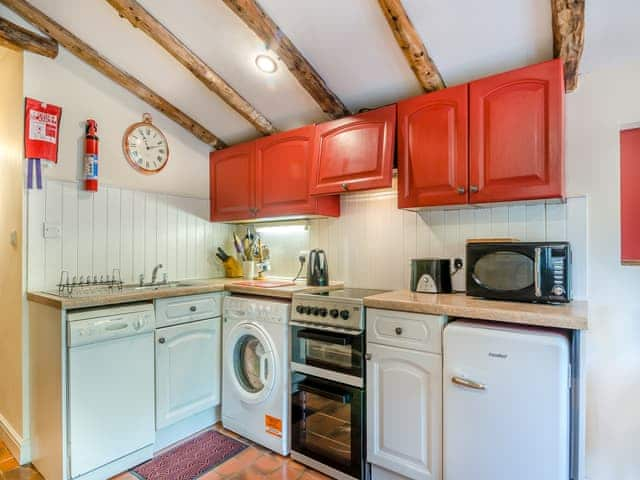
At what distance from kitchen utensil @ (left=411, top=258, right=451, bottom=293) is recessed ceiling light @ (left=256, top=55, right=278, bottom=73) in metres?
1.50

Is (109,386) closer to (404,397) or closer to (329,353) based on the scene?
(329,353)

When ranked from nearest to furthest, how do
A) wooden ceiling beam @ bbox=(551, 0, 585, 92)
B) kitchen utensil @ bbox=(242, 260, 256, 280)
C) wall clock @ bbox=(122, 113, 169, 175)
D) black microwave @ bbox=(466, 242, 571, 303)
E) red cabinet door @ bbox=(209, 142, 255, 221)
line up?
wooden ceiling beam @ bbox=(551, 0, 585, 92)
black microwave @ bbox=(466, 242, 571, 303)
wall clock @ bbox=(122, 113, 169, 175)
red cabinet door @ bbox=(209, 142, 255, 221)
kitchen utensil @ bbox=(242, 260, 256, 280)

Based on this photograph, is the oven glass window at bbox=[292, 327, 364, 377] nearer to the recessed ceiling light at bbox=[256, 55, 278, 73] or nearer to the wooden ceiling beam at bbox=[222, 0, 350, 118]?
the wooden ceiling beam at bbox=[222, 0, 350, 118]

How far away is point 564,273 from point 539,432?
680 millimetres

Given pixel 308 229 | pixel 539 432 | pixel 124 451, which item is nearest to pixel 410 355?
pixel 539 432

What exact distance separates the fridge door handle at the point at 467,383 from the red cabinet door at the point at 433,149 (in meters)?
0.88

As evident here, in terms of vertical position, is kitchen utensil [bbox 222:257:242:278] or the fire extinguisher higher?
the fire extinguisher

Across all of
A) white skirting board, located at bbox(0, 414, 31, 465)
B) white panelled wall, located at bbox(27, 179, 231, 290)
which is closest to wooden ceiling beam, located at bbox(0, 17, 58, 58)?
white panelled wall, located at bbox(27, 179, 231, 290)

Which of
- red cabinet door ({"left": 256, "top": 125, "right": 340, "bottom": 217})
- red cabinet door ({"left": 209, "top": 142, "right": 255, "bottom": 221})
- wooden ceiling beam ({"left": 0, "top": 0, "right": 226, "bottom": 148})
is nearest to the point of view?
wooden ceiling beam ({"left": 0, "top": 0, "right": 226, "bottom": 148})

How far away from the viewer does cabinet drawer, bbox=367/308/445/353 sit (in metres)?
1.64

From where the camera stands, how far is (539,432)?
1.38 meters

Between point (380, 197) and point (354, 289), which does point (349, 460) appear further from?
point (380, 197)

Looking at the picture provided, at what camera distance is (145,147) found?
2.73 meters

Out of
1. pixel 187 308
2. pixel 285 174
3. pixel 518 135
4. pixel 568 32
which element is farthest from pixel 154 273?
pixel 568 32
